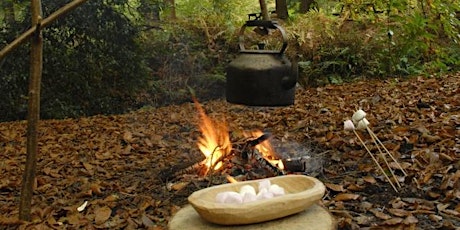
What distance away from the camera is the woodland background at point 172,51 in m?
7.25

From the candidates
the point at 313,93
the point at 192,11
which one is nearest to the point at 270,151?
the point at 313,93

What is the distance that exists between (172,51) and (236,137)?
4.11 metres

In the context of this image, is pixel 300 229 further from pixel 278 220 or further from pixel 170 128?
pixel 170 128

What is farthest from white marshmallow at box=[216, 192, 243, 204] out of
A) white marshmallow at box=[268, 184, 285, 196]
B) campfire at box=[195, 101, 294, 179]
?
campfire at box=[195, 101, 294, 179]

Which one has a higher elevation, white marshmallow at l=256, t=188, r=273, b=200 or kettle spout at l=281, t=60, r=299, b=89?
kettle spout at l=281, t=60, r=299, b=89

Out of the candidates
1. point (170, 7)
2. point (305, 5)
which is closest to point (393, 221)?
point (170, 7)

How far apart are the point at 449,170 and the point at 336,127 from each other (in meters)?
1.48

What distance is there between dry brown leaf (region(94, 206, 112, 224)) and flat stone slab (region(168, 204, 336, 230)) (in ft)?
3.53

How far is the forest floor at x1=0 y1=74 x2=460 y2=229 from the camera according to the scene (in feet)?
9.64


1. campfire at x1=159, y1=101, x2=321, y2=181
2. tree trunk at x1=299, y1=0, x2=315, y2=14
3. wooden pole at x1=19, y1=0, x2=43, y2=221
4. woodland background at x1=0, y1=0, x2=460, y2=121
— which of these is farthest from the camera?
tree trunk at x1=299, y1=0, x2=315, y2=14

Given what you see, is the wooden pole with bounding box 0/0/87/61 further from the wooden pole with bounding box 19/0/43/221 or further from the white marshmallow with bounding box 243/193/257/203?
the white marshmallow with bounding box 243/193/257/203

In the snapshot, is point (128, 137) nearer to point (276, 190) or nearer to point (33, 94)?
point (33, 94)

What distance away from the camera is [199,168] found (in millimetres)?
3736

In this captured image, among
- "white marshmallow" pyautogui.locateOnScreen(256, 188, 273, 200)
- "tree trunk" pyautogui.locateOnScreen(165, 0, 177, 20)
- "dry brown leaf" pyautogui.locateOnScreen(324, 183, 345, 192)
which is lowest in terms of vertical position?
"dry brown leaf" pyautogui.locateOnScreen(324, 183, 345, 192)
